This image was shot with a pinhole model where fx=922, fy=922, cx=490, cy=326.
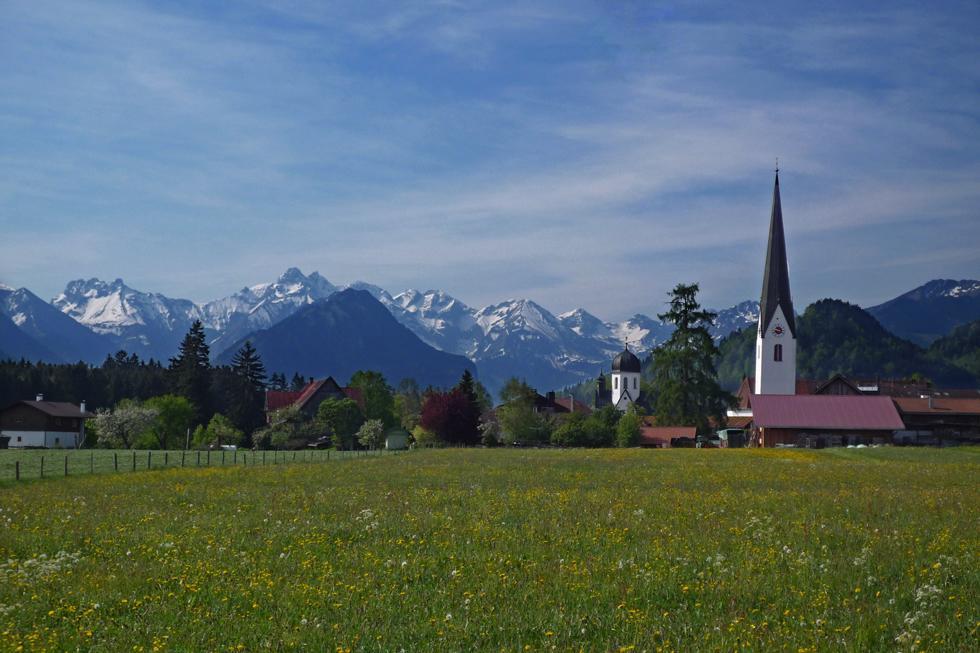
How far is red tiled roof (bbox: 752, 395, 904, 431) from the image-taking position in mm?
94812

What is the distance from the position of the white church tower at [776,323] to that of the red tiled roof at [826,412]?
26287 millimetres

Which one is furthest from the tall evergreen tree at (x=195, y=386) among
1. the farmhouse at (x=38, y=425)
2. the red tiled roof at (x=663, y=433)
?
the red tiled roof at (x=663, y=433)

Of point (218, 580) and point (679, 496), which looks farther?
point (679, 496)

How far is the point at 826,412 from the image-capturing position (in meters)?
96.8

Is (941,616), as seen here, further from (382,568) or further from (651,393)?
(651,393)

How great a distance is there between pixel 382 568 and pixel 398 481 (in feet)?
Answer: 66.1

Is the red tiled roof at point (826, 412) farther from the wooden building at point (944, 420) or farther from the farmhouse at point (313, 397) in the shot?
the farmhouse at point (313, 397)

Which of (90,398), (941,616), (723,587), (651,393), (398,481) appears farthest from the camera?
(90,398)

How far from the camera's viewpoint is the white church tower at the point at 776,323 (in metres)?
126

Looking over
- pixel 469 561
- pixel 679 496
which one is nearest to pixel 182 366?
pixel 679 496

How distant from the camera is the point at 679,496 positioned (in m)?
28.5

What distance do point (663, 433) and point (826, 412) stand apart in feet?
60.4

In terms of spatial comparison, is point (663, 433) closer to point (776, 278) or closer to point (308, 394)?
point (776, 278)

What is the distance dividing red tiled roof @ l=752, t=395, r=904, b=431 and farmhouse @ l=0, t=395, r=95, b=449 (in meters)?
93.3
